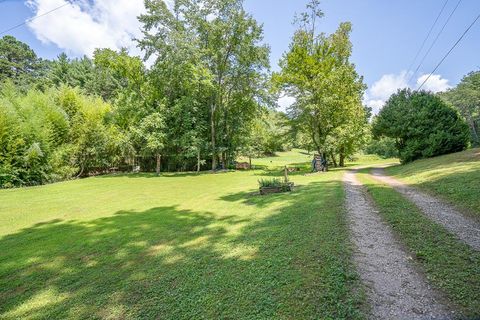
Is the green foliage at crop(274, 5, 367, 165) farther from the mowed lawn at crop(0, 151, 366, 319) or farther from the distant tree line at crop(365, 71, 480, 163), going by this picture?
the mowed lawn at crop(0, 151, 366, 319)

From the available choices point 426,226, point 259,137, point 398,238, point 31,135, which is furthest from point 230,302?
point 259,137

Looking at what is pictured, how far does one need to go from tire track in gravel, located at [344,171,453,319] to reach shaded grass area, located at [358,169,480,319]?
0.16 metres

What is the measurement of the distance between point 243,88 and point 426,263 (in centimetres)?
2296

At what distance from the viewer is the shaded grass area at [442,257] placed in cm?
252

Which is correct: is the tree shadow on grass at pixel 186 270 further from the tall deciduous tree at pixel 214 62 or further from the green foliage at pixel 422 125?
the tall deciduous tree at pixel 214 62

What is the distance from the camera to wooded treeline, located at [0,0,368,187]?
18219 mm

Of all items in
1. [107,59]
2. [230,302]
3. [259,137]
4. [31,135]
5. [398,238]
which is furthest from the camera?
[259,137]

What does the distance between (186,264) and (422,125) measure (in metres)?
18.1

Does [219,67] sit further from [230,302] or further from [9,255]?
[230,302]

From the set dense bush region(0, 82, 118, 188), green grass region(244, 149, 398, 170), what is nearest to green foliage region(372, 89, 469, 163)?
green grass region(244, 149, 398, 170)

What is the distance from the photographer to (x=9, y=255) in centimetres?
494

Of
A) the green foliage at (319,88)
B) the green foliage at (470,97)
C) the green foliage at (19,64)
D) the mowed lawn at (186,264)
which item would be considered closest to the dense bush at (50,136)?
the mowed lawn at (186,264)

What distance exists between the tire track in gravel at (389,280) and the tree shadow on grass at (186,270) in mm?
229

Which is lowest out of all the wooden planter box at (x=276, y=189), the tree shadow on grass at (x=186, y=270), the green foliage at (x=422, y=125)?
the tree shadow on grass at (x=186, y=270)
